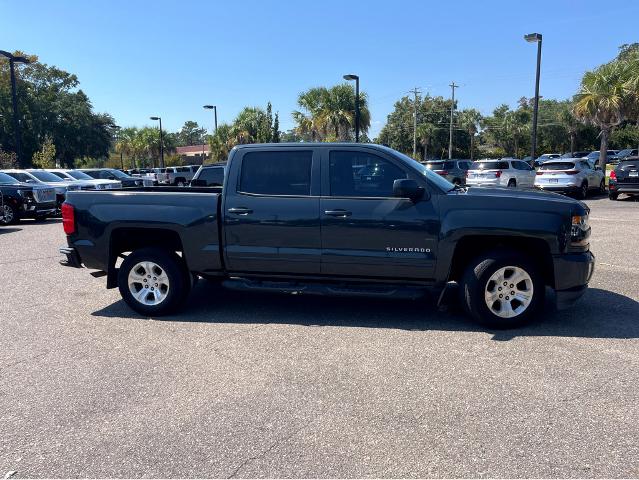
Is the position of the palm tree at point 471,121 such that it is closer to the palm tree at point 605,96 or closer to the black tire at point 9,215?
the palm tree at point 605,96

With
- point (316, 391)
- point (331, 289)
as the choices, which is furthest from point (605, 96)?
point (316, 391)

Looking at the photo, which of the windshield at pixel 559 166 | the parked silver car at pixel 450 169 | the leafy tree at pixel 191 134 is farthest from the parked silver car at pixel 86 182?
the leafy tree at pixel 191 134

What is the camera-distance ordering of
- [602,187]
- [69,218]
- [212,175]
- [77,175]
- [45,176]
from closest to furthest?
1. [69,218]
2. [212,175]
3. [45,176]
4. [77,175]
5. [602,187]

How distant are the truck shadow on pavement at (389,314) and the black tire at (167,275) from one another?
13 cm

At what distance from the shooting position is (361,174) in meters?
5.57

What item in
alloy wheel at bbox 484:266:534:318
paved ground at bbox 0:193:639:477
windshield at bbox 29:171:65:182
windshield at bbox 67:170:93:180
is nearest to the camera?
paved ground at bbox 0:193:639:477

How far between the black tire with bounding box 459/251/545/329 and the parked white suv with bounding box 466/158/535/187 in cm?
1672

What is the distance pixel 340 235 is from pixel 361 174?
27.3 inches

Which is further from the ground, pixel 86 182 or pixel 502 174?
pixel 502 174

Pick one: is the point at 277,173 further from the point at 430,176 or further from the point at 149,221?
the point at 430,176

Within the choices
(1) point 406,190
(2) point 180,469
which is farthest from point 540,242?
(2) point 180,469

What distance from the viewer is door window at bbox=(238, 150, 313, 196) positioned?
569cm

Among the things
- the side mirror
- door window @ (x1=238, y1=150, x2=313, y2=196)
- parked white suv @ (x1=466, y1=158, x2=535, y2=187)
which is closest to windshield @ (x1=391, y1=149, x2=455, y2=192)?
the side mirror

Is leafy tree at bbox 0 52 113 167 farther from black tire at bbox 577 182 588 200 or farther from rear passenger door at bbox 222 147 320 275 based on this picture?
rear passenger door at bbox 222 147 320 275
